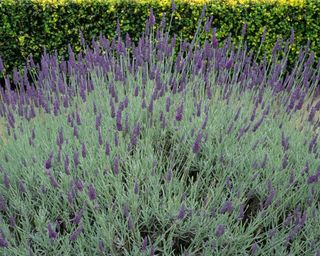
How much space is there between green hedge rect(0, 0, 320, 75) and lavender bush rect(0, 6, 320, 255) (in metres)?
3.03

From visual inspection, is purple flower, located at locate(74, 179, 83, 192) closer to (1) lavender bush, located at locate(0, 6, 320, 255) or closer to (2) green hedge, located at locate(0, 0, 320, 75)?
(1) lavender bush, located at locate(0, 6, 320, 255)

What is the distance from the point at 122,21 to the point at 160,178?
398 cm

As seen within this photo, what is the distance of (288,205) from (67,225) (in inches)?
40.9

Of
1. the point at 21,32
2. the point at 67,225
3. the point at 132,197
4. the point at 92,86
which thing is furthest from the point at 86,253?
the point at 21,32

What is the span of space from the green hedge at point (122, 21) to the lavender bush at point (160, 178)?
3028mm

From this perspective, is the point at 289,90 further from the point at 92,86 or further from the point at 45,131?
the point at 45,131

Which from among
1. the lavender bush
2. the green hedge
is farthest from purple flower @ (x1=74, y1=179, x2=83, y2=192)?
the green hedge

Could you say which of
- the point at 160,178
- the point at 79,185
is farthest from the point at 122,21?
the point at 79,185

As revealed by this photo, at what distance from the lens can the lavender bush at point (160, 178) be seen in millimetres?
1989

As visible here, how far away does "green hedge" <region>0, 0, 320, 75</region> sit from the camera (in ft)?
19.7

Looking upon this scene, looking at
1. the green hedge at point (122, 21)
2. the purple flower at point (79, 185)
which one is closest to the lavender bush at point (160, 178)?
the purple flower at point (79, 185)

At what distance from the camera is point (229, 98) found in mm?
3023

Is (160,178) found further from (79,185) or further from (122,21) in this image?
(122,21)

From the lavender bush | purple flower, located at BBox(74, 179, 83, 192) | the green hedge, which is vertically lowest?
the green hedge
